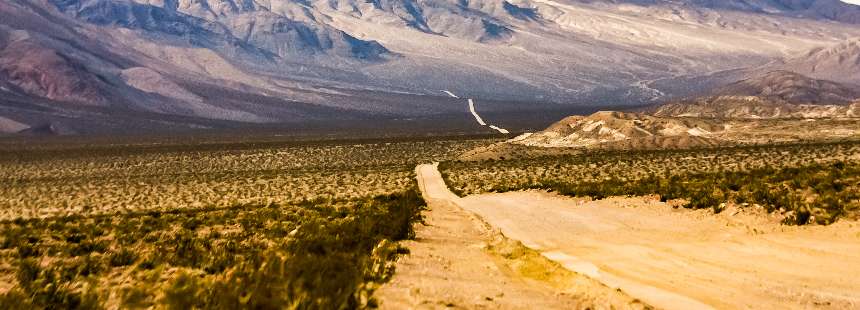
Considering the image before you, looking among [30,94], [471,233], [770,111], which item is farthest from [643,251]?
[30,94]

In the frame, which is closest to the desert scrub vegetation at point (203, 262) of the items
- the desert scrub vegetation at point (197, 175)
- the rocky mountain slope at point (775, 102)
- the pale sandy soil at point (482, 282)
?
the pale sandy soil at point (482, 282)

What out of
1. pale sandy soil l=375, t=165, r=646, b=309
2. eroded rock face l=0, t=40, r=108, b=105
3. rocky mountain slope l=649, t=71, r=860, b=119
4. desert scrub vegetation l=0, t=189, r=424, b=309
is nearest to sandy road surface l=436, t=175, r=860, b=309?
pale sandy soil l=375, t=165, r=646, b=309

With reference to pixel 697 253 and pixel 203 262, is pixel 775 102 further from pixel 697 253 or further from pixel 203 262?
pixel 203 262

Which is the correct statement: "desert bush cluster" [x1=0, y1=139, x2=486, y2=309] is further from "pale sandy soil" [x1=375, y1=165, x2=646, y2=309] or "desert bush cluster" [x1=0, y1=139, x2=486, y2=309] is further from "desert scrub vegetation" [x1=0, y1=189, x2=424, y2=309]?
"pale sandy soil" [x1=375, y1=165, x2=646, y2=309]

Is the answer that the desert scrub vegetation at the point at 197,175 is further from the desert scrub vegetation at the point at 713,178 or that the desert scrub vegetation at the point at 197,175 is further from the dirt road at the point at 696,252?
the dirt road at the point at 696,252

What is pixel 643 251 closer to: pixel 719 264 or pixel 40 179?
pixel 719 264

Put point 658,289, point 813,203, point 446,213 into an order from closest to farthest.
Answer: point 658,289 → point 813,203 → point 446,213

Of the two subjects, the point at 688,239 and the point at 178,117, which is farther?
the point at 178,117
